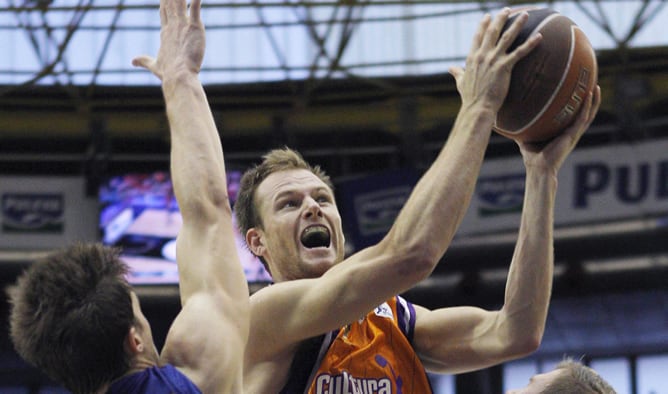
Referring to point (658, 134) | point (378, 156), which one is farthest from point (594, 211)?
point (378, 156)

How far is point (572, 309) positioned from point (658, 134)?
10.9 feet

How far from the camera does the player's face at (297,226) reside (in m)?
3.59

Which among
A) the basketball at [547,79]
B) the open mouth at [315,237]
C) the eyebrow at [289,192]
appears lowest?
the open mouth at [315,237]

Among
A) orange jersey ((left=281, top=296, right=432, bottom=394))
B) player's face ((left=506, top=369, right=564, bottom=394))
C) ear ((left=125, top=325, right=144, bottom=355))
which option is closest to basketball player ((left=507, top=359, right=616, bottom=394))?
player's face ((left=506, top=369, right=564, bottom=394))

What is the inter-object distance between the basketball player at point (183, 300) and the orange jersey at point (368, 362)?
2.95 feet

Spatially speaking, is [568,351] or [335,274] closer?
[335,274]

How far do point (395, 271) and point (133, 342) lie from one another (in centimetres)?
75

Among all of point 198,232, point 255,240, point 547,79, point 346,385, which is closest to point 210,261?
point 198,232

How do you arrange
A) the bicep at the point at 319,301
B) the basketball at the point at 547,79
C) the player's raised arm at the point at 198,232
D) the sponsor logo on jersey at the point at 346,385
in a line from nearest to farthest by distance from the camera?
the player's raised arm at the point at 198,232, the bicep at the point at 319,301, the basketball at the point at 547,79, the sponsor logo on jersey at the point at 346,385

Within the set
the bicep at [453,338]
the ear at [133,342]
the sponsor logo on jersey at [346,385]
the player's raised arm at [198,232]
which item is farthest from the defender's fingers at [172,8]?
the bicep at [453,338]

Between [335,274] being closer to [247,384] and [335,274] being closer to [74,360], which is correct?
[247,384]

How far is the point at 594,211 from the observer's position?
15.0 metres

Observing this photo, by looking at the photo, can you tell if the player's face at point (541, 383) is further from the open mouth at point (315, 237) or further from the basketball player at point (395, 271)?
the open mouth at point (315, 237)

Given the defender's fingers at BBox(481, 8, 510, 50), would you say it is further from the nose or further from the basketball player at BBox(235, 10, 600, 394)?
the nose
